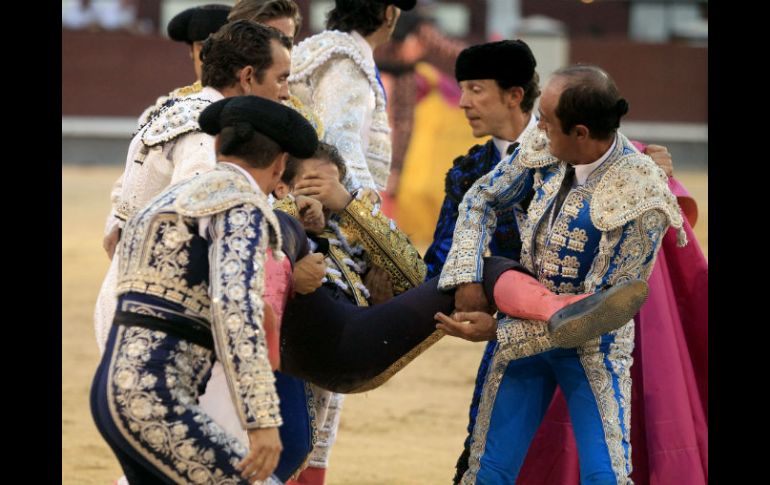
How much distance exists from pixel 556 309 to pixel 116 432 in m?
1.15

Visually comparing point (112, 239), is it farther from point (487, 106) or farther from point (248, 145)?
point (487, 106)

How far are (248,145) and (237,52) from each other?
0.68m

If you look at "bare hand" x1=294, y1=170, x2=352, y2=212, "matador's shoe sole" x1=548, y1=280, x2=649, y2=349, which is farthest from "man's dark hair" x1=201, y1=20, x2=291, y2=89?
"matador's shoe sole" x1=548, y1=280, x2=649, y2=349

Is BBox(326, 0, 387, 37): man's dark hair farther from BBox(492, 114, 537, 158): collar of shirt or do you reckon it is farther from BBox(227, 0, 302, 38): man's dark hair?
BBox(492, 114, 537, 158): collar of shirt

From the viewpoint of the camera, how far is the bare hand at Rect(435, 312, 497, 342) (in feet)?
11.3

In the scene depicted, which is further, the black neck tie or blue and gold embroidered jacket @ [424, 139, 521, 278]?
blue and gold embroidered jacket @ [424, 139, 521, 278]

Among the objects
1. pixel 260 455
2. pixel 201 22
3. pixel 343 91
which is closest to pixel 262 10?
A: pixel 201 22

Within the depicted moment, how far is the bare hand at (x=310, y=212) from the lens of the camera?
3.61m

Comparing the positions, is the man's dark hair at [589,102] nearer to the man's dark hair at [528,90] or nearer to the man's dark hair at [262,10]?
the man's dark hair at [528,90]

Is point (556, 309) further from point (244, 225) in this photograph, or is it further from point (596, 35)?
point (596, 35)

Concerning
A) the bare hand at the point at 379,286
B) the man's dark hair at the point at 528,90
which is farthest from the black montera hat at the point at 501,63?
the bare hand at the point at 379,286

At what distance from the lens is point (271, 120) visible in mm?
2801

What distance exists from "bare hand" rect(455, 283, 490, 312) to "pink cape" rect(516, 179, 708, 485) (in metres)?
0.61

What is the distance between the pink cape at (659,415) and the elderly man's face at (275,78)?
4.06ft
